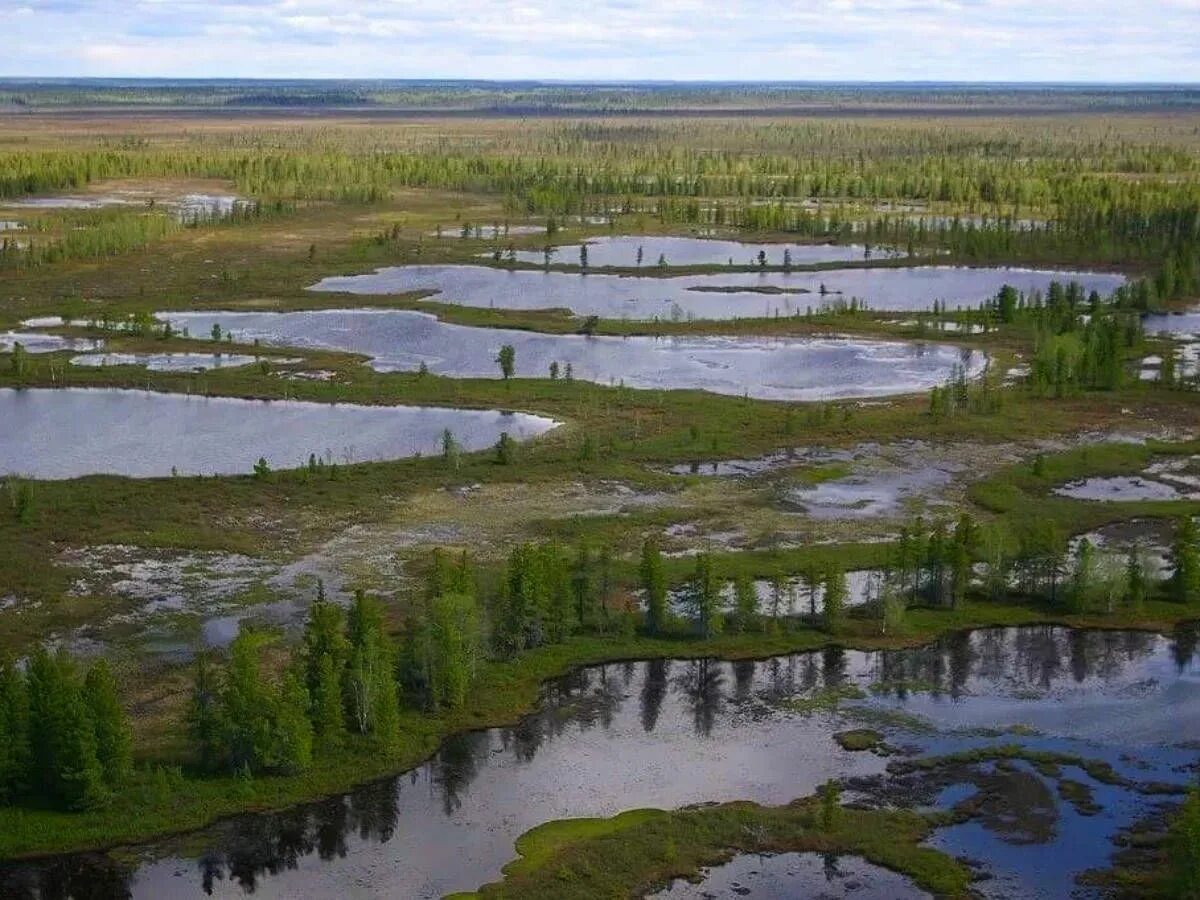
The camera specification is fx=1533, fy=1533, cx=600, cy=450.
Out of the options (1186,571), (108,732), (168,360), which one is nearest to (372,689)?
(108,732)

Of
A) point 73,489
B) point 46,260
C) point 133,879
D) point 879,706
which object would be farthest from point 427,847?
point 46,260

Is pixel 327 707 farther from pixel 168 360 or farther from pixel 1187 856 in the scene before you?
pixel 168 360

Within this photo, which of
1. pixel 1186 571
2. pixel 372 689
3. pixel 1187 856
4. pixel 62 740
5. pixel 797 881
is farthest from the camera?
pixel 1186 571

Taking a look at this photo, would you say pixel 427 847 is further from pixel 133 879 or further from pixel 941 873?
pixel 941 873

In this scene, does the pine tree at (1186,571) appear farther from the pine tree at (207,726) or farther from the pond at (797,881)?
the pine tree at (207,726)

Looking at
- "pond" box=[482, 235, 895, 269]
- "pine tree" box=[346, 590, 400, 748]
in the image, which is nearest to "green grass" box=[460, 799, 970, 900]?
"pine tree" box=[346, 590, 400, 748]

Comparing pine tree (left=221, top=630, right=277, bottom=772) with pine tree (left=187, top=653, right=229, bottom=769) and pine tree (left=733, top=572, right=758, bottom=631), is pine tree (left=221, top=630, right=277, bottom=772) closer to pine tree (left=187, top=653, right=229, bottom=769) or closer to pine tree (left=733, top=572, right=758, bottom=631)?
pine tree (left=187, top=653, right=229, bottom=769)

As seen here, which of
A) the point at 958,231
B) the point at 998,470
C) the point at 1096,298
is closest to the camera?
Result: the point at 998,470
